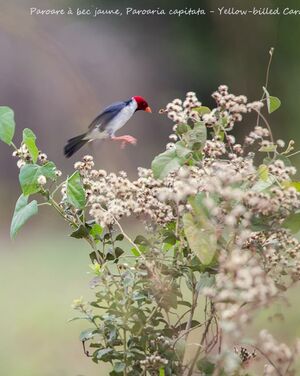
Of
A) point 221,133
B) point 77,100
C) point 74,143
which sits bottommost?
point 221,133

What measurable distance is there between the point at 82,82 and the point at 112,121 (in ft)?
1.14

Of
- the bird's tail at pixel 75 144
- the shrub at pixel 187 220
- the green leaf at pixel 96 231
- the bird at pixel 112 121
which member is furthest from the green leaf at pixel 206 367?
the bird's tail at pixel 75 144

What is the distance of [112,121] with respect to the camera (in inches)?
52.1

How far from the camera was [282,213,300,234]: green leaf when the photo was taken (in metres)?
0.80

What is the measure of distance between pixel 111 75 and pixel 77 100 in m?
0.10

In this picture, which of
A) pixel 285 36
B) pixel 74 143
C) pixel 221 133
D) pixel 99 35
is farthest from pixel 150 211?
pixel 285 36

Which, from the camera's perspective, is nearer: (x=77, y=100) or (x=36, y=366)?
(x=36, y=366)

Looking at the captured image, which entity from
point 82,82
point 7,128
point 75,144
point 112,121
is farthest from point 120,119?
point 7,128

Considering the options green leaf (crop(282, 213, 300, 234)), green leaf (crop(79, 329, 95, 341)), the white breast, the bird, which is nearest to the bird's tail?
the bird

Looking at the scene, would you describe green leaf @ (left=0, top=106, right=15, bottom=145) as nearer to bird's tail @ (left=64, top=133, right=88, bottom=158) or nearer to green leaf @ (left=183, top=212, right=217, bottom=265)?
green leaf @ (left=183, top=212, right=217, bottom=265)

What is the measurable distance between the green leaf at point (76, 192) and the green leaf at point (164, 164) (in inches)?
3.9

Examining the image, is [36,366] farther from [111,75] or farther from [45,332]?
[111,75]

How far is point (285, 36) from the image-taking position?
5.43ft

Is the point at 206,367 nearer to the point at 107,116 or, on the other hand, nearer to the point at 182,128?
the point at 182,128
